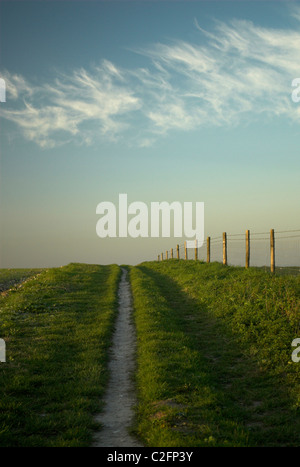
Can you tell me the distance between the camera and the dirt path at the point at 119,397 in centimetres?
680

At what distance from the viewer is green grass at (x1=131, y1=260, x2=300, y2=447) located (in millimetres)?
6930

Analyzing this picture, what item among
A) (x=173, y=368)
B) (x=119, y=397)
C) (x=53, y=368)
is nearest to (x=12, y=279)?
(x=53, y=368)

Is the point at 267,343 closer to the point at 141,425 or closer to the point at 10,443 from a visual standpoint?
the point at 141,425

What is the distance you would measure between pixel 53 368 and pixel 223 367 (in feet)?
15.3

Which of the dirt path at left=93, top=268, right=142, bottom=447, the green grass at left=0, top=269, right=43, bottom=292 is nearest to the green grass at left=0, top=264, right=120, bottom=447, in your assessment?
the dirt path at left=93, top=268, right=142, bottom=447

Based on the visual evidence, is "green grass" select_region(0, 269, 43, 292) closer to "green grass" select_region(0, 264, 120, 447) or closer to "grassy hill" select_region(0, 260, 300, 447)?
"green grass" select_region(0, 264, 120, 447)

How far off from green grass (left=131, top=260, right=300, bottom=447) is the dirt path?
0.27 metres

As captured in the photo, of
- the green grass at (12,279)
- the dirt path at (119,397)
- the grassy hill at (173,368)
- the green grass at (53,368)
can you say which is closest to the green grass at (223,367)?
the grassy hill at (173,368)

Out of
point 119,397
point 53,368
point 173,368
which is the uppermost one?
point 173,368

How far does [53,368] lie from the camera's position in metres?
10.4

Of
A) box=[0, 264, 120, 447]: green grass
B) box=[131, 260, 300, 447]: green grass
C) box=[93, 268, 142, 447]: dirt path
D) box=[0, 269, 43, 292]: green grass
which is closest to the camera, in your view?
box=[93, 268, 142, 447]: dirt path

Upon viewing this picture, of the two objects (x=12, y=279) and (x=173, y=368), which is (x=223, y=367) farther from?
(x=12, y=279)

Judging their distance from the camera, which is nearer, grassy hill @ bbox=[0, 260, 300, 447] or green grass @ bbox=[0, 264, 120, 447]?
grassy hill @ bbox=[0, 260, 300, 447]

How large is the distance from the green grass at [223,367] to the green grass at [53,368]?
1219 mm
